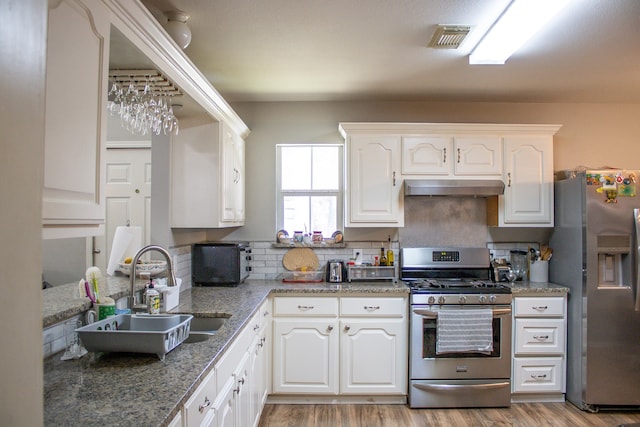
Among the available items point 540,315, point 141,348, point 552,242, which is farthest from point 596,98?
point 141,348

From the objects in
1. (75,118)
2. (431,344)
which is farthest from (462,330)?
(75,118)

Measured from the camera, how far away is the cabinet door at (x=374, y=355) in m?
3.01

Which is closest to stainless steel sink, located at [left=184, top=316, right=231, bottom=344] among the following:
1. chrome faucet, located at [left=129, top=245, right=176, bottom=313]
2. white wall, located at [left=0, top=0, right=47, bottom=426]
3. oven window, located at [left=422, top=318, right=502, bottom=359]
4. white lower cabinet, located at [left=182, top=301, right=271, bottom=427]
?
white lower cabinet, located at [left=182, top=301, right=271, bottom=427]

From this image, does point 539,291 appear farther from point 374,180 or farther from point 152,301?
point 152,301

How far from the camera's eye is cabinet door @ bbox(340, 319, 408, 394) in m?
3.01

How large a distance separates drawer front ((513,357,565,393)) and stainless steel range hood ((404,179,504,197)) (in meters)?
1.31

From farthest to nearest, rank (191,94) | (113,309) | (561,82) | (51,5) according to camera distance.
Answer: (561,82) < (191,94) < (113,309) < (51,5)

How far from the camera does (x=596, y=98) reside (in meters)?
3.45

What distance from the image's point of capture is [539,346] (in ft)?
10.1

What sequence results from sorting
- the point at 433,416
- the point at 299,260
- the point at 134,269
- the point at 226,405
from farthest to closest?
the point at 299,260 → the point at 433,416 → the point at 134,269 → the point at 226,405

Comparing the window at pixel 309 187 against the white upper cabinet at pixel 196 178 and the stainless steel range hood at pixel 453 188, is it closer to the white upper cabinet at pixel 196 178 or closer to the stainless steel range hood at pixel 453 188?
the stainless steel range hood at pixel 453 188

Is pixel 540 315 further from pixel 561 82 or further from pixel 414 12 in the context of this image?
pixel 414 12

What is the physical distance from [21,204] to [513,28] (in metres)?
2.40

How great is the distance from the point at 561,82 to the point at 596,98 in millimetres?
670
